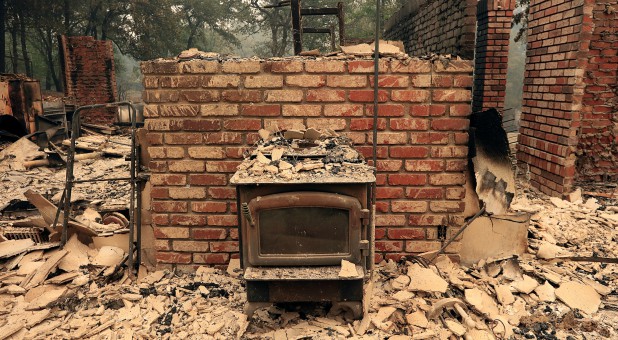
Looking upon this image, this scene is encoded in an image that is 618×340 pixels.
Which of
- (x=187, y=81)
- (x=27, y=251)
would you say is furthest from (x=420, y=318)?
(x=27, y=251)

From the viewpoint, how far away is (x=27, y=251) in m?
3.31

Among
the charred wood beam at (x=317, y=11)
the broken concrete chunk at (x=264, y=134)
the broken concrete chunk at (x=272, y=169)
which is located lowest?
the broken concrete chunk at (x=272, y=169)

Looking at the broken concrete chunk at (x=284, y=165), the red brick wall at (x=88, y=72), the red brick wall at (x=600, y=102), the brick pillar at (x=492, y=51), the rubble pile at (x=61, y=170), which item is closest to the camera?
the broken concrete chunk at (x=284, y=165)

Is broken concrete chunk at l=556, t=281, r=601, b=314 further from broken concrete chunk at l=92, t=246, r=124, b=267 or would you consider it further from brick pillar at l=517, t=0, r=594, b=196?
broken concrete chunk at l=92, t=246, r=124, b=267

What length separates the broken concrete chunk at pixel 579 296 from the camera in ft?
8.86

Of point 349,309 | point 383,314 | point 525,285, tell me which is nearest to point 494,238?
point 525,285

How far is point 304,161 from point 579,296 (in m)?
2.18

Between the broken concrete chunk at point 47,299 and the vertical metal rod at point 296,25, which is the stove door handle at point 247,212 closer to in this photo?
the broken concrete chunk at point 47,299

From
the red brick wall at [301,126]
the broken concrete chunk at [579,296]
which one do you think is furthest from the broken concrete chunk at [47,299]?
the broken concrete chunk at [579,296]

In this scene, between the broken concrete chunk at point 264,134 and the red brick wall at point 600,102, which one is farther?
the red brick wall at point 600,102

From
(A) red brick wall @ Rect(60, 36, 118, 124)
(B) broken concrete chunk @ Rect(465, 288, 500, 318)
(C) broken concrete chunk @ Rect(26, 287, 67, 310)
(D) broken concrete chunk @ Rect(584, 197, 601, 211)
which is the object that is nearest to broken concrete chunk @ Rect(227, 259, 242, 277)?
(C) broken concrete chunk @ Rect(26, 287, 67, 310)

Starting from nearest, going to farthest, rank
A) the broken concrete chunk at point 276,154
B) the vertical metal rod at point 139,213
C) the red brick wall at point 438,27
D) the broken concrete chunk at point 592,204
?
1. the broken concrete chunk at point 276,154
2. the vertical metal rod at point 139,213
3. the red brick wall at point 438,27
4. the broken concrete chunk at point 592,204

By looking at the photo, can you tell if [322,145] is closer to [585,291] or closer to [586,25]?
[585,291]

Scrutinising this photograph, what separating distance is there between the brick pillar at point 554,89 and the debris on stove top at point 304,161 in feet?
10.6
